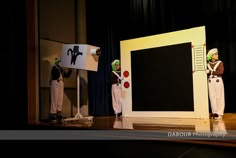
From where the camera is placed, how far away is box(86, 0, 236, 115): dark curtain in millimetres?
2074

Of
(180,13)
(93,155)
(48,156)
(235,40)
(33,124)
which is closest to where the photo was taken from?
(93,155)

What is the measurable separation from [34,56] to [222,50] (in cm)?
152

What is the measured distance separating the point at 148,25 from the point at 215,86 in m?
0.88

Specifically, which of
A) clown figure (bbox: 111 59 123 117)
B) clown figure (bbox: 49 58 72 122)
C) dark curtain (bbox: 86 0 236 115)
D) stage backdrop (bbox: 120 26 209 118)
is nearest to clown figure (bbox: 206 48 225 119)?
stage backdrop (bbox: 120 26 209 118)

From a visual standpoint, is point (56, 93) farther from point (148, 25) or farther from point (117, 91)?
point (148, 25)

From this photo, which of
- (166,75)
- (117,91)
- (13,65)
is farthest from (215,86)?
(13,65)

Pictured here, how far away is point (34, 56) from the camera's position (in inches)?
85.1

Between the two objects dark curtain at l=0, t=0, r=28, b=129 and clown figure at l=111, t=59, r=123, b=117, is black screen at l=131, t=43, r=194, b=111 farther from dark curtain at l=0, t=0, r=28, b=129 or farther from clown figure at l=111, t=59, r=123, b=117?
dark curtain at l=0, t=0, r=28, b=129

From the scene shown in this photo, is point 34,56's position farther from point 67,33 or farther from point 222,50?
point 222,50

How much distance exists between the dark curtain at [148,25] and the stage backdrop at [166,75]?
335mm

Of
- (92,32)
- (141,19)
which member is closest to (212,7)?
(141,19)

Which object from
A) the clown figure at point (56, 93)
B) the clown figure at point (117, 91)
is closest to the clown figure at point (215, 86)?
the clown figure at point (117, 91)

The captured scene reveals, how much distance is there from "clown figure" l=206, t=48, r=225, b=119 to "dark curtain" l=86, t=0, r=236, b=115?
361 millimetres

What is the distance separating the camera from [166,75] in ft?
6.40
